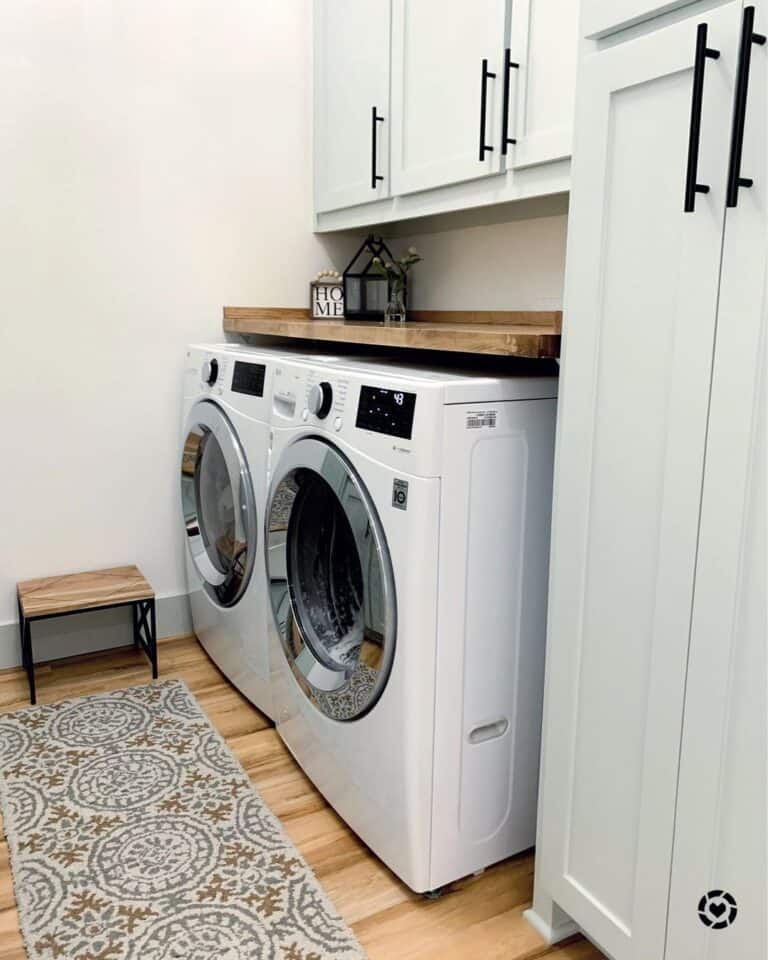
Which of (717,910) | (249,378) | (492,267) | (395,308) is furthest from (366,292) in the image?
(717,910)

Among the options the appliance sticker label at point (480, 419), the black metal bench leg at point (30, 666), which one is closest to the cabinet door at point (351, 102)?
the appliance sticker label at point (480, 419)

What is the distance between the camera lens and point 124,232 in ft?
8.25

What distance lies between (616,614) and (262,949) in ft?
2.87

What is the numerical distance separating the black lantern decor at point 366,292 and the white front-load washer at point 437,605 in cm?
98

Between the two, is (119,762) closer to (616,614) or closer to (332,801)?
(332,801)

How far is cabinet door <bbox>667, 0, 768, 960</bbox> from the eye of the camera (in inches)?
39.4

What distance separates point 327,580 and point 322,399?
457 mm

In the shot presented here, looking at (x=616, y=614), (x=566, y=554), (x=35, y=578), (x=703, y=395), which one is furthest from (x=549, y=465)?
(x=35, y=578)

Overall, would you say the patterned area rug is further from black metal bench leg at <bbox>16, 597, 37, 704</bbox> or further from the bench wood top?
the bench wood top

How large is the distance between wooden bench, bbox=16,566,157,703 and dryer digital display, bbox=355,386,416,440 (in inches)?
47.6

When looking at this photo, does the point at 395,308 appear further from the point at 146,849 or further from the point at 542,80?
the point at 146,849

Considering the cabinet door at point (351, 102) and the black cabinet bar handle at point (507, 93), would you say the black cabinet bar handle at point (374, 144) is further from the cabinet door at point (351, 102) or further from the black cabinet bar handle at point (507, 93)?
the black cabinet bar handle at point (507, 93)

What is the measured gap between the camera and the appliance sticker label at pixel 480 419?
1.42 m

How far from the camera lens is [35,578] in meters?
2.54
